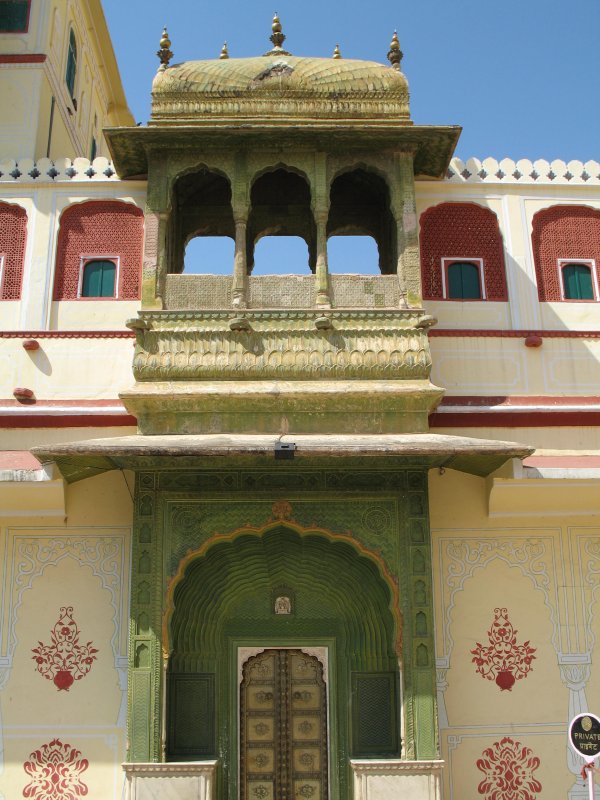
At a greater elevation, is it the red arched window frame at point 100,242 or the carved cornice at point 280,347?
the red arched window frame at point 100,242

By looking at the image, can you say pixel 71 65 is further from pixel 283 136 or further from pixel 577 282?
pixel 577 282

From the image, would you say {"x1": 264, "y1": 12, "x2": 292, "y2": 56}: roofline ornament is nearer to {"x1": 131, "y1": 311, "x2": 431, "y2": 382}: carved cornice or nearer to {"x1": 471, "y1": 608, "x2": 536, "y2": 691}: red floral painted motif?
{"x1": 131, "y1": 311, "x2": 431, "y2": 382}: carved cornice

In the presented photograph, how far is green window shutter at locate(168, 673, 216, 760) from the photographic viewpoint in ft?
30.1

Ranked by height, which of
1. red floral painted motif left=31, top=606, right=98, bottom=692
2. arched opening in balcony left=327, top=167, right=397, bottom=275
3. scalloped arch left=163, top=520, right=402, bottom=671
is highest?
arched opening in balcony left=327, top=167, right=397, bottom=275

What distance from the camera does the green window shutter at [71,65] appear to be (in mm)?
13682

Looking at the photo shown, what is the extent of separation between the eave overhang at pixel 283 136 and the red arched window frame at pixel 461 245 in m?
0.83

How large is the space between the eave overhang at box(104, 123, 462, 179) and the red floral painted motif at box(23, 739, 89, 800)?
6.38 meters

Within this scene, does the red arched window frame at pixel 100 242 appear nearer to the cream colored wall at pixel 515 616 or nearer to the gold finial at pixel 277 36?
the gold finial at pixel 277 36

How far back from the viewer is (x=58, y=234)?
10703 mm

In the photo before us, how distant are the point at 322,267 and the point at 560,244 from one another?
3.05 m

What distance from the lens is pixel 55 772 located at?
351 inches

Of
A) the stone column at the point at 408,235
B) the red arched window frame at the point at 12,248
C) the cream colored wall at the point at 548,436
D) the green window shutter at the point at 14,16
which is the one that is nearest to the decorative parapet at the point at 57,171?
the red arched window frame at the point at 12,248

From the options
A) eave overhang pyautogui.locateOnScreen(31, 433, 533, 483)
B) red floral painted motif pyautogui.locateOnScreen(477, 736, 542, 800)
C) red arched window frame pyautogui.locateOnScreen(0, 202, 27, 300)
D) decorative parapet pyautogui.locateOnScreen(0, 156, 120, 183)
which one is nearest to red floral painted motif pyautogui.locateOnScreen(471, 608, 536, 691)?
red floral painted motif pyautogui.locateOnScreen(477, 736, 542, 800)

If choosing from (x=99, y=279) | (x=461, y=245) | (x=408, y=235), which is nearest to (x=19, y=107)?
(x=99, y=279)
